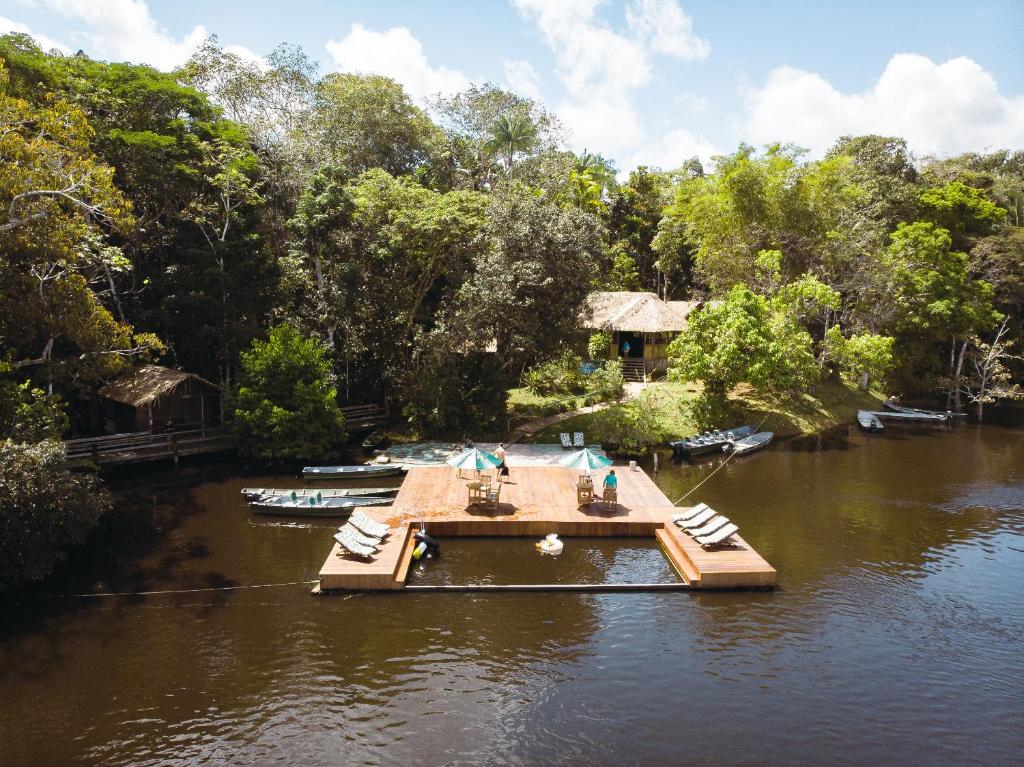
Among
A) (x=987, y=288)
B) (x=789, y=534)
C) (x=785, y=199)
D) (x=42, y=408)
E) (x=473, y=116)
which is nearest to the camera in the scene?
(x=42, y=408)

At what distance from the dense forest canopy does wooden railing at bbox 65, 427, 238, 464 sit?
2648 mm

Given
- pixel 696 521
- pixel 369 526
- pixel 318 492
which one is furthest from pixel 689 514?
pixel 318 492

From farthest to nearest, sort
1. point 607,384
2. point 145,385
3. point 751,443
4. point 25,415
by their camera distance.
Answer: point 607,384, point 751,443, point 145,385, point 25,415

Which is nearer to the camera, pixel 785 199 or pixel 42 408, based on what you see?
pixel 42 408

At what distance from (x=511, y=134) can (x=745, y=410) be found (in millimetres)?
26077

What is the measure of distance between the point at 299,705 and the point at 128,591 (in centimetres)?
704

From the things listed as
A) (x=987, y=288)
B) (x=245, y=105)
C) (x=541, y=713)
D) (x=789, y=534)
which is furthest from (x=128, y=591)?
(x=987, y=288)

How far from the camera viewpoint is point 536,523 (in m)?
19.7

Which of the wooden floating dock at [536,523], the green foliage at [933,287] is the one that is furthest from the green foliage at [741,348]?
the green foliage at [933,287]

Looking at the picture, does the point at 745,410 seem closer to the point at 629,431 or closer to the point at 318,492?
the point at 629,431

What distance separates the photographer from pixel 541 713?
11828mm

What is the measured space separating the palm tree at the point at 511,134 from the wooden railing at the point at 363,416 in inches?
957

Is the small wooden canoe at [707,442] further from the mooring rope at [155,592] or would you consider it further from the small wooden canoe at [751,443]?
the mooring rope at [155,592]

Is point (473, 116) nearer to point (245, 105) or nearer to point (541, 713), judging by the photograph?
point (245, 105)
